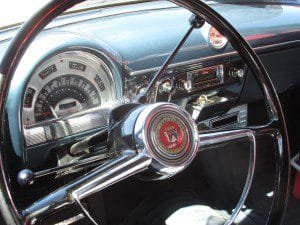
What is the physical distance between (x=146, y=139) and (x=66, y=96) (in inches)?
18.9

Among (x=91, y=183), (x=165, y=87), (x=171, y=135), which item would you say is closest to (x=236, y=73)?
(x=165, y=87)

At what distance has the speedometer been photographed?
1563 mm

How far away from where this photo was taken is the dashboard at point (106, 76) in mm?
1553

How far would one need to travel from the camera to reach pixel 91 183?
117 cm

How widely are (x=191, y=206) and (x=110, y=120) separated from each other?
0.59m

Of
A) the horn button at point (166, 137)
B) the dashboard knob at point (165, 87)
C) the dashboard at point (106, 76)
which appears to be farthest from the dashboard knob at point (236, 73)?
the horn button at point (166, 137)

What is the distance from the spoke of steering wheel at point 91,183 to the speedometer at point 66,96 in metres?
0.40

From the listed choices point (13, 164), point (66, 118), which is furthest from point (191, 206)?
point (13, 164)

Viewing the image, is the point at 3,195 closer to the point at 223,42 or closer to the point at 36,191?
the point at 36,191

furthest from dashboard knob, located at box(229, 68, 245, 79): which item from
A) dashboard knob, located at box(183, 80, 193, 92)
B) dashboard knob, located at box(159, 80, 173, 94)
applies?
dashboard knob, located at box(159, 80, 173, 94)

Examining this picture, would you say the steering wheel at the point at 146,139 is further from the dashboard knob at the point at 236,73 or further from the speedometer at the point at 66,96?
the dashboard knob at the point at 236,73

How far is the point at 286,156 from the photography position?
5.00 feet

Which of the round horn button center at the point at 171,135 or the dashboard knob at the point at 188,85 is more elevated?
the dashboard knob at the point at 188,85

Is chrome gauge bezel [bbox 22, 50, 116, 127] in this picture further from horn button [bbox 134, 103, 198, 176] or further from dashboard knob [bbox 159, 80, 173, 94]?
horn button [bbox 134, 103, 198, 176]
